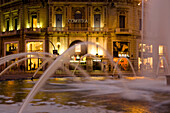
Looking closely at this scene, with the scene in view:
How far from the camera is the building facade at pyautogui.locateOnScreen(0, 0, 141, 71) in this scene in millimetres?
44219

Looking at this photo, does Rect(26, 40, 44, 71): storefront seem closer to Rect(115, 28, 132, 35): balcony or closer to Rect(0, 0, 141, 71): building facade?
Rect(0, 0, 141, 71): building facade

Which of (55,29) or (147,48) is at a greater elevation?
(55,29)

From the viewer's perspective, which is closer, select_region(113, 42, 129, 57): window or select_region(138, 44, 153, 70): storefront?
select_region(113, 42, 129, 57): window

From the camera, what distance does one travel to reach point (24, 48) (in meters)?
45.8

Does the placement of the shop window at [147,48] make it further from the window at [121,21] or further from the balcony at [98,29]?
the balcony at [98,29]

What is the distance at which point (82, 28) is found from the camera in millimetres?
44219

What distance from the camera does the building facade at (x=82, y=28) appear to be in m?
44.2

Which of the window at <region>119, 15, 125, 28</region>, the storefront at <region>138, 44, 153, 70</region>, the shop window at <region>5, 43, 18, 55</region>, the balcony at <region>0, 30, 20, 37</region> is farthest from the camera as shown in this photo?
the shop window at <region>5, 43, 18, 55</region>

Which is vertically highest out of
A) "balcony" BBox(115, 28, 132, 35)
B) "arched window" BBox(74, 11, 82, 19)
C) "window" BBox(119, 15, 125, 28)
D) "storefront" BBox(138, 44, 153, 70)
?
"arched window" BBox(74, 11, 82, 19)

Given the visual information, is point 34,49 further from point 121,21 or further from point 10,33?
point 121,21

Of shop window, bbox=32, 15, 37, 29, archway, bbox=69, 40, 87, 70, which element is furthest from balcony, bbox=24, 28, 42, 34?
archway, bbox=69, 40, 87, 70

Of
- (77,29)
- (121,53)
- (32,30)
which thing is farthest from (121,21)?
(32,30)

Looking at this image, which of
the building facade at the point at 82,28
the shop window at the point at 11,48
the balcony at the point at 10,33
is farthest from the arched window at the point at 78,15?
the shop window at the point at 11,48

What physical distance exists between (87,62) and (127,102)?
110 feet
